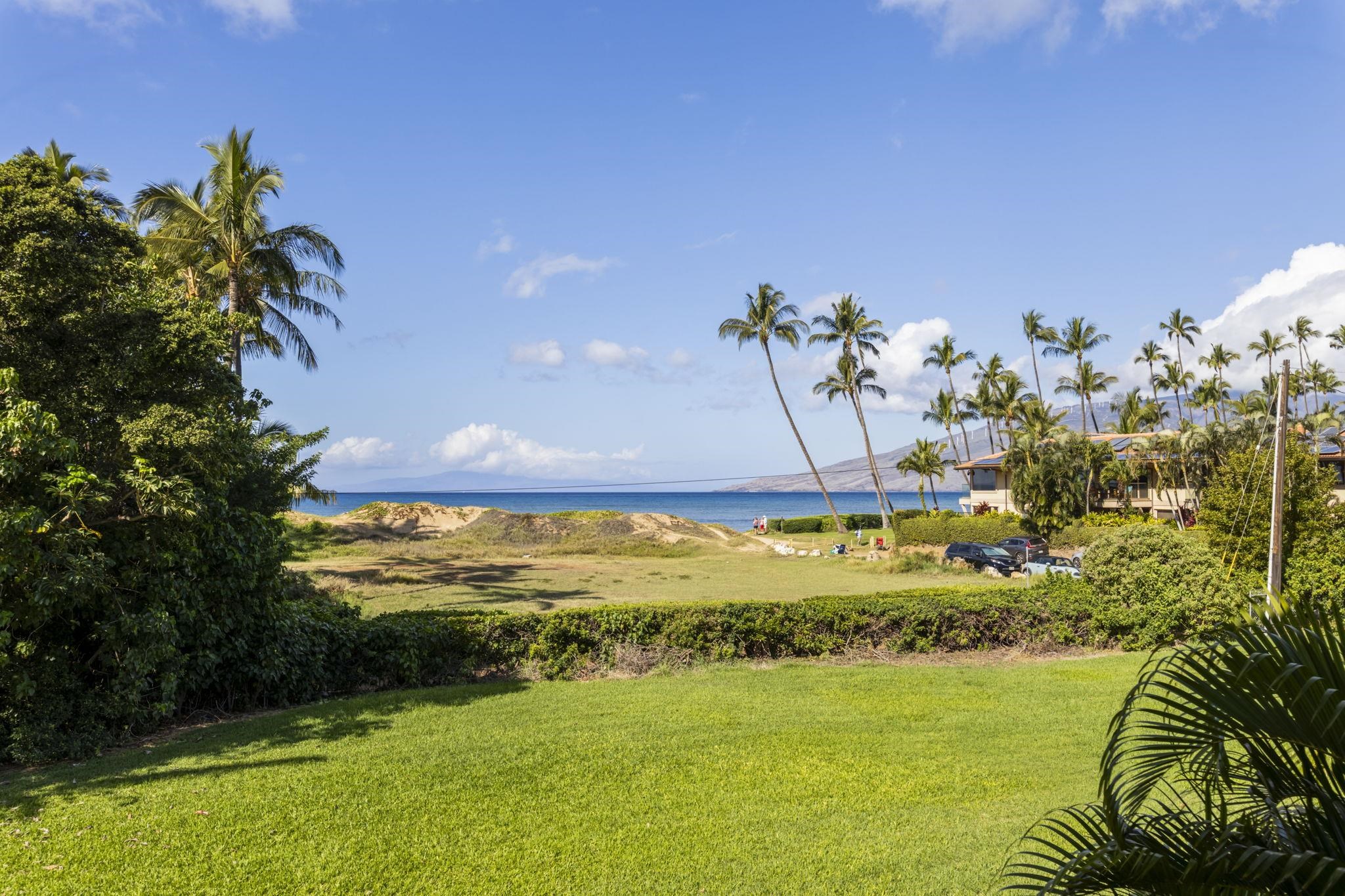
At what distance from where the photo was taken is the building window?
55312mm

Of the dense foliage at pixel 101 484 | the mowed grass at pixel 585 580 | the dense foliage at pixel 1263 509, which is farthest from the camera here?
the mowed grass at pixel 585 580

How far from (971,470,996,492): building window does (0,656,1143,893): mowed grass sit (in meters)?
46.5

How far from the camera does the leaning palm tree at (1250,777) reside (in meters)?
2.52

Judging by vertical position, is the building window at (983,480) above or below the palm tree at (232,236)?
below

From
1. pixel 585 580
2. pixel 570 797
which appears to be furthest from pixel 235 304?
pixel 570 797

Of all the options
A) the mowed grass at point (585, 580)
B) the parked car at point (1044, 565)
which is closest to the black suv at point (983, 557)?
the parked car at point (1044, 565)

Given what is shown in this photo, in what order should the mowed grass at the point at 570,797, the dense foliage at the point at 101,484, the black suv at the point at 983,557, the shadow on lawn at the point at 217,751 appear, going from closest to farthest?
the mowed grass at the point at 570,797, the shadow on lawn at the point at 217,751, the dense foliage at the point at 101,484, the black suv at the point at 983,557

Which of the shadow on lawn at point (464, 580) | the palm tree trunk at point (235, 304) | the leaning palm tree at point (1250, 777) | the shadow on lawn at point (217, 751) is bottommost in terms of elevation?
the shadow on lawn at point (464, 580)

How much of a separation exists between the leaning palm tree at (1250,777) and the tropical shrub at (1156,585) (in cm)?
1407

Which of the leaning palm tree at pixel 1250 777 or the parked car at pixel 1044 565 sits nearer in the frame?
the leaning palm tree at pixel 1250 777

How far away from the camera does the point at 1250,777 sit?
10.1 feet

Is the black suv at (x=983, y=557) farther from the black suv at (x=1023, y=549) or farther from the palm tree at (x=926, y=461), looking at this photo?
the palm tree at (x=926, y=461)

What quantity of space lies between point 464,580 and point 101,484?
24.3 meters

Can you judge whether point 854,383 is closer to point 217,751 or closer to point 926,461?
point 926,461
